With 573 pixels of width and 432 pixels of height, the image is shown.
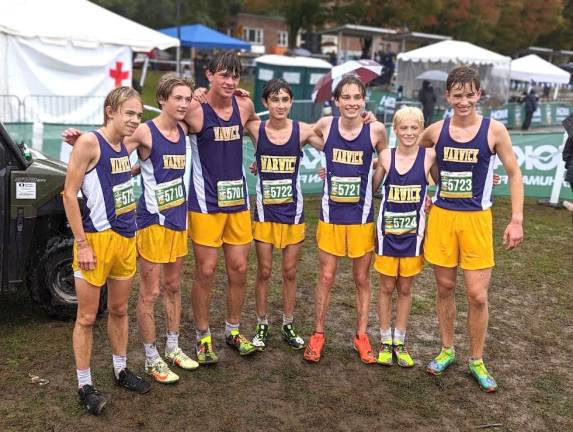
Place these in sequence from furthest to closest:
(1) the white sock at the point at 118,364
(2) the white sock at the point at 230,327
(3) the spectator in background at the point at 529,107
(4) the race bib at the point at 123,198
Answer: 1. (3) the spectator in background at the point at 529,107
2. (2) the white sock at the point at 230,327
3. (1) the white sock at the point at 118,364
4. (4) the race bib at the point at 123,198

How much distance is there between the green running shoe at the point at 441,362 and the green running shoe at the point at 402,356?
136mm

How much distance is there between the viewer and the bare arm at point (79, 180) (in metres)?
3.11

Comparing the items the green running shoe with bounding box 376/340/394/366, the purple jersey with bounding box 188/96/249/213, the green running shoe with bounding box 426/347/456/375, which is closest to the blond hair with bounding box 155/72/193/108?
the purple jersey with bounding box 188/96/249/213

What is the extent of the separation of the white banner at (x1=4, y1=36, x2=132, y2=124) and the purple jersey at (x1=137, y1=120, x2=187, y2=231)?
8591 millimetres

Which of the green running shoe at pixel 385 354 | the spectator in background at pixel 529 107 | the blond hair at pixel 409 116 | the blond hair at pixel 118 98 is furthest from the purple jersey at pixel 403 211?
the spectator in background at pixel 529 107

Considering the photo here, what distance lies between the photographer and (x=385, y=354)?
417cm

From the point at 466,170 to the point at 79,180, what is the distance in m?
2.41

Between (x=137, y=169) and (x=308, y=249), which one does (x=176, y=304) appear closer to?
(x=137, y=169)

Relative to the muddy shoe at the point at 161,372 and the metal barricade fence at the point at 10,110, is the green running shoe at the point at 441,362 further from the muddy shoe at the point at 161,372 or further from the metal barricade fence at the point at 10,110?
the metal barricade fence at the point at 10,110

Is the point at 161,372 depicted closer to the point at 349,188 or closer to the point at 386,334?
the point at 386,334

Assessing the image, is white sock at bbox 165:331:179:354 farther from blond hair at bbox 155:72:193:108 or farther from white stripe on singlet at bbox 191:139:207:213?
blond hair at bbox 155:72:193:108

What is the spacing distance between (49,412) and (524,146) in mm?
8717

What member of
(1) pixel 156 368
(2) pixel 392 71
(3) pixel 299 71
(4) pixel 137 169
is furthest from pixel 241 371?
(2) pixel 392 71

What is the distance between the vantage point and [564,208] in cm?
952
